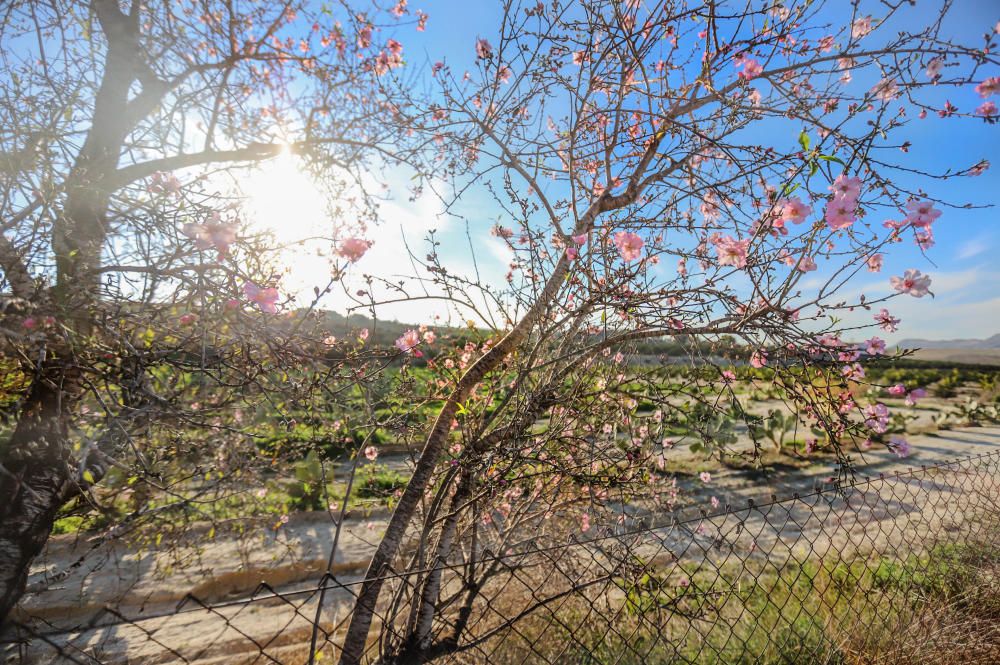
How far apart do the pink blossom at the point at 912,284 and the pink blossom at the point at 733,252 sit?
65 cm

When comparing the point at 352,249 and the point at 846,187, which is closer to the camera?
the point at 846,187

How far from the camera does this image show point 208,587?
405cm

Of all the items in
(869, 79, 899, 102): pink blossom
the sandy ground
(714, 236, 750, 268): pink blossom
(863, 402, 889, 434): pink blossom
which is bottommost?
the sandy ground

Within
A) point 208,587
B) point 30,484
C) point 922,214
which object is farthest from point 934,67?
point 208,587

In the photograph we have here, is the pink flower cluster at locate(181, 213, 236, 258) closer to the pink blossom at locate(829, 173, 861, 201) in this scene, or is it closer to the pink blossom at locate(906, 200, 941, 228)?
the pink blossom at locate(829, 173, 861, 201)

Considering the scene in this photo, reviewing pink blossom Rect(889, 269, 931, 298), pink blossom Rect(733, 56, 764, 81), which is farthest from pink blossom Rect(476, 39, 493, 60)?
pink blossom Rect(889, 269, 931, 298)

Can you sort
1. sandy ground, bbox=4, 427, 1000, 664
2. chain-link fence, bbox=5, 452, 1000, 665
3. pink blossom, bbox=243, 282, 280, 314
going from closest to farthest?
pink blossom, bbox=243, 282, 280, 314, chain-link fence, bbox=5, 452, 1000, 665, sandy ground, bbox=4, 427, 1000, 664

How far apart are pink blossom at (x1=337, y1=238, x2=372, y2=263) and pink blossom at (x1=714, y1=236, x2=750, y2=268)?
1554 mm

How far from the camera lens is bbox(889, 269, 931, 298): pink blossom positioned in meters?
1.77

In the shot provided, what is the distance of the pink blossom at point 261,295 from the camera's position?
2138mm

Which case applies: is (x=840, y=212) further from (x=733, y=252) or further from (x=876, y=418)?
(x=876, y=418)

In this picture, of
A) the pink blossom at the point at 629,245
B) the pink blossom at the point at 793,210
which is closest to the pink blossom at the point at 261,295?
the pink blossom at the point at 629,245

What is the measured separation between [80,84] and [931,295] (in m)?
4.75

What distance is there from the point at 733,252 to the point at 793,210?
264mm
